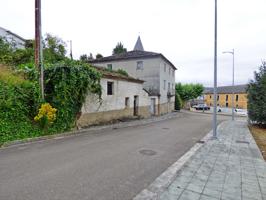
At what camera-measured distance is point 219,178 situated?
5098mm

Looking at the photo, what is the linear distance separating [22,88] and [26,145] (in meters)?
3.65

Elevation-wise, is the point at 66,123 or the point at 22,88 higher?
the point at 22,88

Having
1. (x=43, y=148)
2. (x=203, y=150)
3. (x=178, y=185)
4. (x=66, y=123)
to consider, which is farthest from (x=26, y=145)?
(x=203, y=150)

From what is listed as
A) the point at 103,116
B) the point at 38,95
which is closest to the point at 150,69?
the point at 103,116

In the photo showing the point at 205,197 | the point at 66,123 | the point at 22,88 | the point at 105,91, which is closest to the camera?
the point at 205,197

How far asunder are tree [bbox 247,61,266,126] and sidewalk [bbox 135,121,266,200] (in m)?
11.3

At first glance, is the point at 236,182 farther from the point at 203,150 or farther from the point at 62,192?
the point at 62,192

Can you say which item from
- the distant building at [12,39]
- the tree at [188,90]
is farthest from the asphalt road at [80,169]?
the tree at [188,90]

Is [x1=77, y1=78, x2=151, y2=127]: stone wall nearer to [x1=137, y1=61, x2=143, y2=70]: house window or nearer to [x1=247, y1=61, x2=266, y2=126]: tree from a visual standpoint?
[x1=137, y1=61, x2=143, y2=70]: house window

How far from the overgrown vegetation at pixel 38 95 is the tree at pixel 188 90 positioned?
38.8 meters

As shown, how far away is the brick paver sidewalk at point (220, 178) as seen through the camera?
4.20 meters

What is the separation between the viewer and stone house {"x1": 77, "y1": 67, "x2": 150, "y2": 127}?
14.7 m

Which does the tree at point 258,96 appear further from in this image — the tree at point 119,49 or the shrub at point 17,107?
the tree at point 119,49

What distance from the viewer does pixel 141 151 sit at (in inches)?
309
